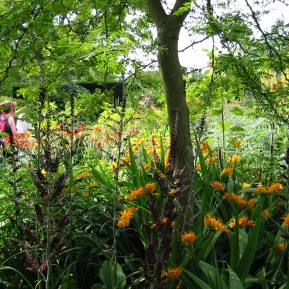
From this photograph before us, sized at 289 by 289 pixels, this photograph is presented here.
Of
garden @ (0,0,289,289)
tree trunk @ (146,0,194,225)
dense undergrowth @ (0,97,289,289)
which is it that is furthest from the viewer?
tree trunk @ (146,0,194,225)

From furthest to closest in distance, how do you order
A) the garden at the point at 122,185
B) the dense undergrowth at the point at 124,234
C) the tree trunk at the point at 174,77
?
1. the tree trunk at the point at 174,77
2. the garden at the point at 122,185
3. the dense undergrowth at the point at 124,234

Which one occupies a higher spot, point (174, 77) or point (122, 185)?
point (174, 77)

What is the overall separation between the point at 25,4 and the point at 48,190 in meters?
1.02

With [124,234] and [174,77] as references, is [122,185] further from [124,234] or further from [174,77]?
[174,77]

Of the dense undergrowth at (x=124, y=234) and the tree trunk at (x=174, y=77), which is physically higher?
the tree trunk at (x=174, y=77)

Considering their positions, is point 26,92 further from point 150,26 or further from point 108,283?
point 150,26

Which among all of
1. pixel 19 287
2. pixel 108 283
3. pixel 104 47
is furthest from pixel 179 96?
pixel 19 287

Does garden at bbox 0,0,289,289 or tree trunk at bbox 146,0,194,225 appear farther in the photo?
tree trunk at bbox 146,0,194,225

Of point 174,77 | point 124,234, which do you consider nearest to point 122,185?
point 124,234

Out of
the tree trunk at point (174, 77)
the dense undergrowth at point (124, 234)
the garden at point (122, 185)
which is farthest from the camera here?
the tree trunk at point (174, 77)

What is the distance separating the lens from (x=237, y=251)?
2.03 meters

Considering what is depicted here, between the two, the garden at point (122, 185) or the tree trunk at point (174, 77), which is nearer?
the garden at point (122, 185)

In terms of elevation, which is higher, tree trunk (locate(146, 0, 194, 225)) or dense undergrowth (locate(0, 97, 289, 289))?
tree trunk (locate(146, 0, 194, 225))

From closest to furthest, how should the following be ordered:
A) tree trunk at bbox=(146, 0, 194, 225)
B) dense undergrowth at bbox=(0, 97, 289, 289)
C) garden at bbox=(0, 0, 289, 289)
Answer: dense undergrowth at bbox=(0, 97, 289, 289), garden at bbox=(0, 0, 289, 289), tree trunk at bbox=(146, 0, 194, 225)
